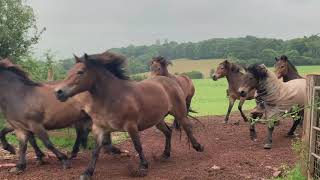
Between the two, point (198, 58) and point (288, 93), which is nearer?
point (288, 93)

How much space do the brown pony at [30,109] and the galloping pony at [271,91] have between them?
13.2 feet

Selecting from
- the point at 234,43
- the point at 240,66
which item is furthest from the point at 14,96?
the point at 234,43

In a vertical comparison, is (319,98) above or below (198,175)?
above

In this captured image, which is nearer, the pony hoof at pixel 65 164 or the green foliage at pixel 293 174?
the green foliage at pixel 293 174

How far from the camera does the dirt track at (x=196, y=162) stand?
7867 mm

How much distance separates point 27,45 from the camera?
19.7 meters

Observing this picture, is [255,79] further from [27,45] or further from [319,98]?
[27,45]

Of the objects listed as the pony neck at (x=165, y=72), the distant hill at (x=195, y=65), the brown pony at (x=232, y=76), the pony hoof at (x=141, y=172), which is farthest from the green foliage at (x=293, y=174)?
the distant hill at (x=195, y=65)

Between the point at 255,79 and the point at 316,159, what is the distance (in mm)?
4494

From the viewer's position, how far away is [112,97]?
25.8 ft

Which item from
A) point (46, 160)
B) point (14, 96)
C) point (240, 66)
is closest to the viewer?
point (14, 96)

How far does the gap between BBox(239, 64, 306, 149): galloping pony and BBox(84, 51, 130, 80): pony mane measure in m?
3.46

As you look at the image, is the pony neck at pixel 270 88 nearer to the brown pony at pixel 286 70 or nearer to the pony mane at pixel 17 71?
the brown pony at pixel 286 70

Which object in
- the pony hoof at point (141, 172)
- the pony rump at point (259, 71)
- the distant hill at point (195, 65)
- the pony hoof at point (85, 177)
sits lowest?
the distant hill at point (195, 65)
